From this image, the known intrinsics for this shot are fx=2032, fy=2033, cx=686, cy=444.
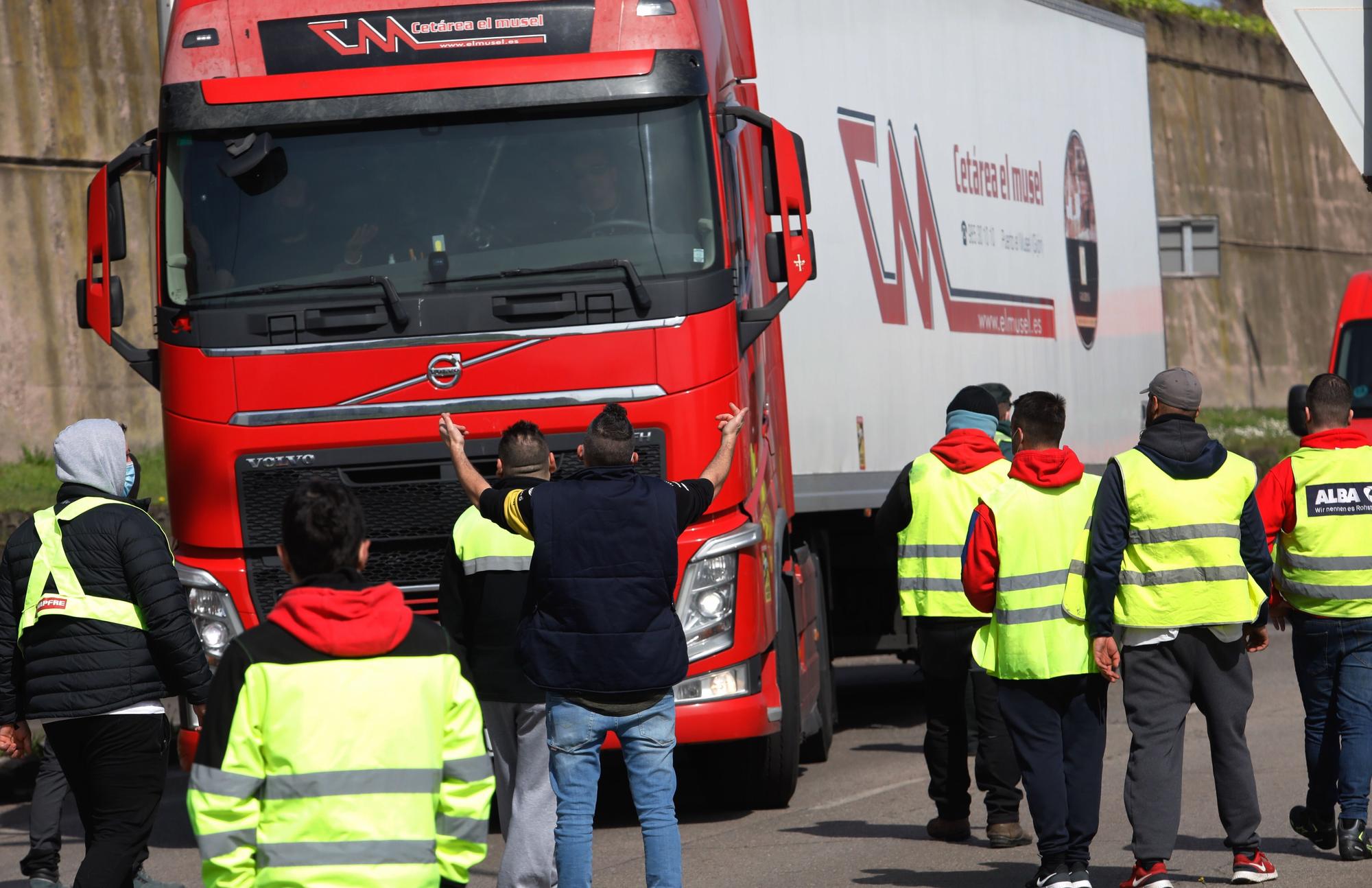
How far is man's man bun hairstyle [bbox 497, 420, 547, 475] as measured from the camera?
6773mm

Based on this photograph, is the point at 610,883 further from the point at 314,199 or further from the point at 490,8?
the point at 490,8

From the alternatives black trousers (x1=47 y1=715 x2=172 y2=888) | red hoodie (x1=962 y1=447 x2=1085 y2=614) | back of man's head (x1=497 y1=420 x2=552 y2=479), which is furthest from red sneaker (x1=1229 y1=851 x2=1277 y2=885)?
black trousers (x1=47 y1=715 x2=172 y2=888)

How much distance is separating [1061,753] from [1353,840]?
4.23 ft

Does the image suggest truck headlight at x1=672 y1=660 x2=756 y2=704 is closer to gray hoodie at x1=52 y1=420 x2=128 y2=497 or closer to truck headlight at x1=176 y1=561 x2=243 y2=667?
truck headlight at x1=176 y1=561 x2=243 y2=667

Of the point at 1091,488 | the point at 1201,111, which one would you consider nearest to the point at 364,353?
the point at 1091,488

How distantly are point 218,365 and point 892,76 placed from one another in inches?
194

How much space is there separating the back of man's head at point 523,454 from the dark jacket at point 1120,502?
6.13 feet

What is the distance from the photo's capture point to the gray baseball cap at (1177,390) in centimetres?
689

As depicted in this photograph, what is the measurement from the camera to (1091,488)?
7.07 m

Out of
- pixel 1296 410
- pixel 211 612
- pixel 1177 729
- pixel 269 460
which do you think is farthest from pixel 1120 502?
pixel 1296 410

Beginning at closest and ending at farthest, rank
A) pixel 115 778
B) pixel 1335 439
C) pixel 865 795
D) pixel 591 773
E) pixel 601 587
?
pixel 601 587 → pixel 591 773 → pixel 115 778 → pixel 1335 439 → pixel 865 795

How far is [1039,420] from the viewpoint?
6.97m

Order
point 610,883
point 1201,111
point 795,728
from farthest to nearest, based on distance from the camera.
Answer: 1. point 1201,111
2. point 795,728
3. point 610,883

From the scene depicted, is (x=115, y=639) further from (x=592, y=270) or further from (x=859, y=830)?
(x=859, y=830)
